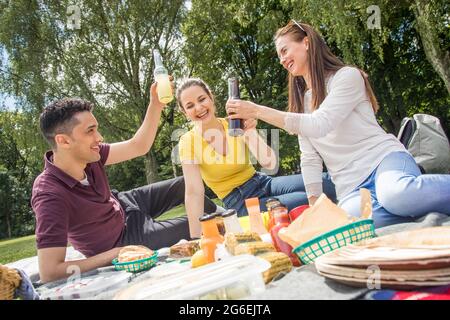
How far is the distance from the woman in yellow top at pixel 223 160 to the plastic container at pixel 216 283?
1.67m

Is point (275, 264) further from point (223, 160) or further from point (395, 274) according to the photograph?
point (223, 160)

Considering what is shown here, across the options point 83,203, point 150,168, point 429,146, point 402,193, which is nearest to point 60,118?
point 83,203

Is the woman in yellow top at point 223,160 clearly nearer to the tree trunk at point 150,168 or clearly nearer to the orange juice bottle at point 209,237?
the orange juice bottle at point 209,237

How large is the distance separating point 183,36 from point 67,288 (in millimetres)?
13364

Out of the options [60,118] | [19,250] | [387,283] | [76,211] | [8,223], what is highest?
[60,118]

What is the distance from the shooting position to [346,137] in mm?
2240

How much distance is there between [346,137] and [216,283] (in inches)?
60.4

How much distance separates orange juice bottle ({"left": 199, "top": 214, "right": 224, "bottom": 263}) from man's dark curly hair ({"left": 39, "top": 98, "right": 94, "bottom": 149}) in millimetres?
1376

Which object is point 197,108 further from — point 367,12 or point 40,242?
point 367,12

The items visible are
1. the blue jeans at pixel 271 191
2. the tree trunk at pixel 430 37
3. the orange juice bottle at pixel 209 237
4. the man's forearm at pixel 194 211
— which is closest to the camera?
the orange juice bottle at pixel 209 237

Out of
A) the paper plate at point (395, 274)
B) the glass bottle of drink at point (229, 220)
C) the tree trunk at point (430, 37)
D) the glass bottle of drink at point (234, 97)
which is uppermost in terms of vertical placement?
the tree trunk at point (430, 37)

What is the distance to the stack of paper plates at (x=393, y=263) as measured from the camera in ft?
3.00

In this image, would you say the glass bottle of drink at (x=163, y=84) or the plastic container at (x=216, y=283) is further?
the glass bottle of drink at (x=163, y=84)

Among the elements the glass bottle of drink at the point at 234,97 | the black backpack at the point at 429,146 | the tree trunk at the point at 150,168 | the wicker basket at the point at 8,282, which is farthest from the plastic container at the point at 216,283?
the tree trunk at the point at 150,168
